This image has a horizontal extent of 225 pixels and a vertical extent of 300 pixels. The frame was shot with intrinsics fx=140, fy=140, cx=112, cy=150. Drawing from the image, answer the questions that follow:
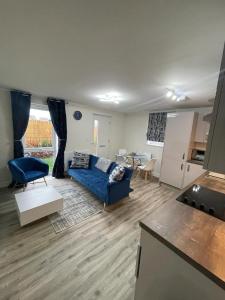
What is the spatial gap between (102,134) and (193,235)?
469 centimetres

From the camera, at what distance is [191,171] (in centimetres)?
357

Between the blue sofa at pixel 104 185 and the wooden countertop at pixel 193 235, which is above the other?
the wooden countertop at pixel 193 235

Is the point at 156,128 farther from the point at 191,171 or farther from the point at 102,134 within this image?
the point at 102,134

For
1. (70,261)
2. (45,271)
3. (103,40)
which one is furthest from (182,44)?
(45,271)

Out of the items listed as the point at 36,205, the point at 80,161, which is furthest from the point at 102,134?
the point at 36,205

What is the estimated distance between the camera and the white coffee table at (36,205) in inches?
82.5

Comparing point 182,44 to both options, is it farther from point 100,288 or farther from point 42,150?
point 42,150

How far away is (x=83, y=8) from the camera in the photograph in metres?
0.98

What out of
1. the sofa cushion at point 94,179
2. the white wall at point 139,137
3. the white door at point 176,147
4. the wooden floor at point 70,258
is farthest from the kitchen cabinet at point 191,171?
the sofa cushion at point 94,179

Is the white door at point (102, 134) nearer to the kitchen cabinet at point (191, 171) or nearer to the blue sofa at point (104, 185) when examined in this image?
the blue sofa at point (104, 185)

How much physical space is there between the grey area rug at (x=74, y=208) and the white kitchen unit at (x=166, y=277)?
4.98 ft

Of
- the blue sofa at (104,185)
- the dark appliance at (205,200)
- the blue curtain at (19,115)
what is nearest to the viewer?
the dark appliance at (205,200)

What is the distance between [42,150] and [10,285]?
325 centimetres

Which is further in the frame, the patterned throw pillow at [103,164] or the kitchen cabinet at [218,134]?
the patterned throw pillow at [103,164]
